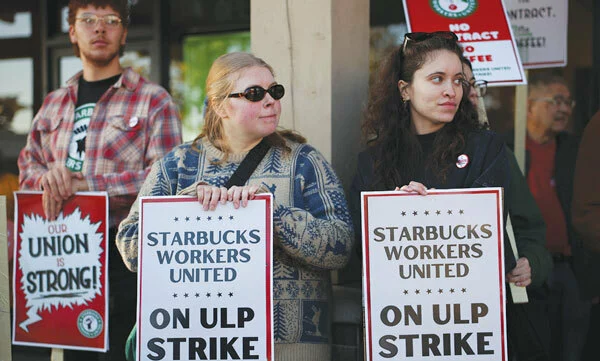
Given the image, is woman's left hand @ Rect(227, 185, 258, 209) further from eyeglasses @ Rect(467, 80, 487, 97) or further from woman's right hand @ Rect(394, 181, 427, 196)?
eyeglasses @ Rect(467, 80, 487, 97)

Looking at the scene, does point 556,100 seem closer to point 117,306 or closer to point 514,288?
point 514,288

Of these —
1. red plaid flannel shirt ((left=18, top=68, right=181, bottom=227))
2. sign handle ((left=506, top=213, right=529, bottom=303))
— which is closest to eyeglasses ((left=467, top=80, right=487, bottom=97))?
sign handle ((left=506, top=213, right=529, bottom=303))

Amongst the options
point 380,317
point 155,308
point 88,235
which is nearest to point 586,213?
point 380,317

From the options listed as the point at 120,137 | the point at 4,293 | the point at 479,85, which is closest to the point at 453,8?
the point at 479,85

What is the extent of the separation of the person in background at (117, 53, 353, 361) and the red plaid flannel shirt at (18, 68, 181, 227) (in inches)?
26.0

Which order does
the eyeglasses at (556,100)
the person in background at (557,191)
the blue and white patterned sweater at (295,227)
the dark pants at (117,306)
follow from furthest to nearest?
the eyeglasses at (556,100) → the person in background at (557,191) → the dark pants at (117,306) → the blue and white patterned sweater at (295,227)

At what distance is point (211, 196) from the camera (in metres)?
3.49

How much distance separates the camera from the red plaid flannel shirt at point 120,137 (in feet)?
14.8

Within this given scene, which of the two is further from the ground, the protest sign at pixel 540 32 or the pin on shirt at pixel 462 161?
the protest sign at pixel 540 32

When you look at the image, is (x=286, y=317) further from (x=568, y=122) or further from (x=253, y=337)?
(x=568, y=122)

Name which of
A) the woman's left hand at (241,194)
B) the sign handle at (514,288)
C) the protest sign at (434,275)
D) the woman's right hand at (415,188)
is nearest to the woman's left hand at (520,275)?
the sign handle at (514,288)

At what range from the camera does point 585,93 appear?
632 cm

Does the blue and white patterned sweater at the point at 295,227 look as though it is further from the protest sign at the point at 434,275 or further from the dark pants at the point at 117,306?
the dark pants at the point at 117,306

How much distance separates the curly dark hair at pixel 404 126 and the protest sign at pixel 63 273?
1339 mm
